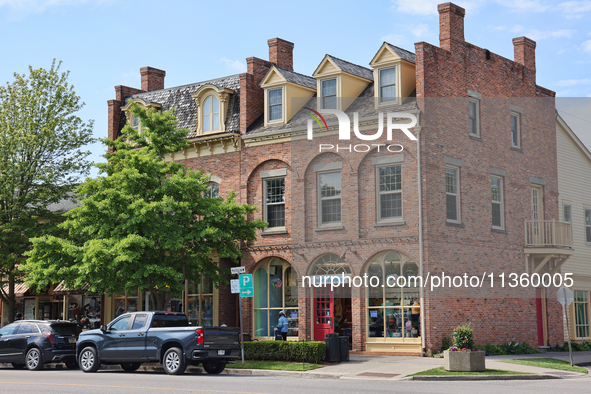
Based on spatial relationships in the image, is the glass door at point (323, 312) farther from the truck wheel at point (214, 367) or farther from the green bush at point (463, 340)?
the green bush at point (463, 340)

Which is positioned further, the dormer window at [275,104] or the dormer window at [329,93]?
the dormer window at [275,104]

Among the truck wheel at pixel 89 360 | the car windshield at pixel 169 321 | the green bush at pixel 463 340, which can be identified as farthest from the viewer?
the truck wheel at pixel 89 360

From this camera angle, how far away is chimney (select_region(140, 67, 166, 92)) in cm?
3862

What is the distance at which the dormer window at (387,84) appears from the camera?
27.4 m

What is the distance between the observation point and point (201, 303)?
3122 cm

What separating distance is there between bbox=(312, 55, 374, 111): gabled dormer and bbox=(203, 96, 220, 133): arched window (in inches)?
202

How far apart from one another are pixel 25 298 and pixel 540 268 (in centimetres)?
2672

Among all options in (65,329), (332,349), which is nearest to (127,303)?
(65,329)

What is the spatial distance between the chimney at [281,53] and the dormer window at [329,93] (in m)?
4.53

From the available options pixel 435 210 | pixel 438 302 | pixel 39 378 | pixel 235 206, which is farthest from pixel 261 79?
pixel 39 378

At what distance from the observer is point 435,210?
26109mm

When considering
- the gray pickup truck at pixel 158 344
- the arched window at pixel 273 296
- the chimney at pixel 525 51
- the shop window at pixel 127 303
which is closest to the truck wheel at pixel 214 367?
the gray pickup truck at pixel 158 344

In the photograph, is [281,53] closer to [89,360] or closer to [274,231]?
[274,231]

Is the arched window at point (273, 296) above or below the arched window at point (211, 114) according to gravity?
below
